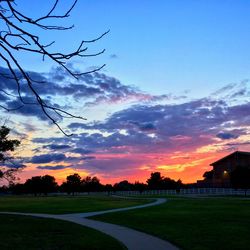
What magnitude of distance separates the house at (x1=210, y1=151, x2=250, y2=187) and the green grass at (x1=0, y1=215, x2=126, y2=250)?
233 feet

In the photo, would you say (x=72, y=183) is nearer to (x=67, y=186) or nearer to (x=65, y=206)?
(x=67, y=186)

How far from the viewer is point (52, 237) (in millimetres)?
19812

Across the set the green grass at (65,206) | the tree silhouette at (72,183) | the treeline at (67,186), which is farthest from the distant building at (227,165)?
the tree silhouette at (72,183)

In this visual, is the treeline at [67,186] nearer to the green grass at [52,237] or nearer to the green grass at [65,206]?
the green grass at [65,206]

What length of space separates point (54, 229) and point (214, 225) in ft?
26.7

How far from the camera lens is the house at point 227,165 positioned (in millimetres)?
92875

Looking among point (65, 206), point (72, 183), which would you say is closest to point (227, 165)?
point (65, 206)

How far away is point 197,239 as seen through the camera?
18.6 metres

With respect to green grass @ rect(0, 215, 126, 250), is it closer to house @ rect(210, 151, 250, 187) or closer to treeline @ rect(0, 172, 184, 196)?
house @ rect(210, 151, 250, 187)

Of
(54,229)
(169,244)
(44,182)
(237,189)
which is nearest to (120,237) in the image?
(169,244)

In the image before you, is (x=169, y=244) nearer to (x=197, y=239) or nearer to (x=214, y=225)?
(x=197, y=239)

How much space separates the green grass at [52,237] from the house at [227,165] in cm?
7102

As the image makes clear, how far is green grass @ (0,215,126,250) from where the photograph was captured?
1716 centimetres

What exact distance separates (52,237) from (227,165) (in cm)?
8154
